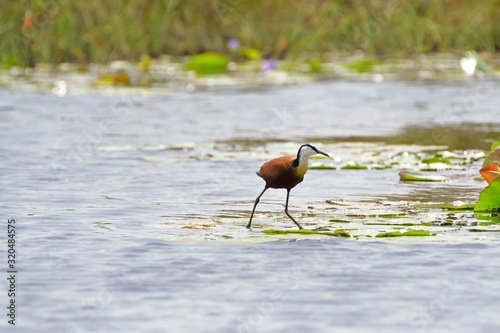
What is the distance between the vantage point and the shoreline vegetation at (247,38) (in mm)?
22594

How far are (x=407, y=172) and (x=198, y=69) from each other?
41.8 feet

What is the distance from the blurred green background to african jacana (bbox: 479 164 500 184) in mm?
14718

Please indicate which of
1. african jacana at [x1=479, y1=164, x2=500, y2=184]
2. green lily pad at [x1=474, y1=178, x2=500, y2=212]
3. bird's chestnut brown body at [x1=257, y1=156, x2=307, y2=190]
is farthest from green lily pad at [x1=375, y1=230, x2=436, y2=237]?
african jacana at [x1=479, y1=164, x2=500, y2=184]

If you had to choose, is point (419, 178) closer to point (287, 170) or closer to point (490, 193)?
point (490, 193)

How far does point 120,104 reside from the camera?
18.1 m

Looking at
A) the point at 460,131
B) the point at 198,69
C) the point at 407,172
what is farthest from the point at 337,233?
the point at 198,69

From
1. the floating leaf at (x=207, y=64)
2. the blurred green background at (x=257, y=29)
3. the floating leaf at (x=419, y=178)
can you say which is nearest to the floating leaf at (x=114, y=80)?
the blurred green background at (x=257, y=29)

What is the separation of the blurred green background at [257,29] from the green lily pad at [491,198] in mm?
14998

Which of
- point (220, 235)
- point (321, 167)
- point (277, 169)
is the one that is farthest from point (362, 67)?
point (220, 235)

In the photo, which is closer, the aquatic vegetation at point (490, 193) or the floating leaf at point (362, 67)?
the aquatic vegetation at point (490, 193)

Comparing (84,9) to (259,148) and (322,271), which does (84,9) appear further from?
(322,271)

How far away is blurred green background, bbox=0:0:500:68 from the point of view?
912 inches

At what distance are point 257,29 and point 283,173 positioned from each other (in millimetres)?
18692

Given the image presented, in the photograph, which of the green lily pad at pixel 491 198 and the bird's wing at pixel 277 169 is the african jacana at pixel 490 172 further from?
the bird's wing at pixel 277 169
